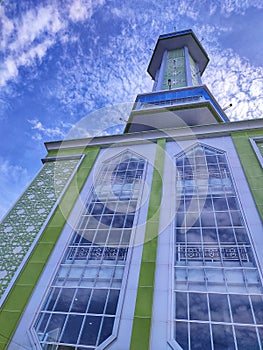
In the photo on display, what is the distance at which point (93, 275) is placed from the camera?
583 cm

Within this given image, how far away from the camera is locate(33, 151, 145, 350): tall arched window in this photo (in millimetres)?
4766

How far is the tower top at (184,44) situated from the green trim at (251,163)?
55.8 feet

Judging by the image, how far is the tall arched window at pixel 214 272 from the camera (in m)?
4.34

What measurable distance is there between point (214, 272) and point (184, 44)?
75.5ft

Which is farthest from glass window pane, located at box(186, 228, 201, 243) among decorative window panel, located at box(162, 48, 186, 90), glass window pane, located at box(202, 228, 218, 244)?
decorative window panel, located at box(162, 48, 186, 90)

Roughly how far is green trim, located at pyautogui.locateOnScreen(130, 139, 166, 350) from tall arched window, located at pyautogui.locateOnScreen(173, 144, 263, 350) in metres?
0.51

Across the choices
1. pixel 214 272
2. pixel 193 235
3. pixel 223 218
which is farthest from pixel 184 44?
pixel 214 272

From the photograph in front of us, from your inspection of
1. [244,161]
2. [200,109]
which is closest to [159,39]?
[200,109]

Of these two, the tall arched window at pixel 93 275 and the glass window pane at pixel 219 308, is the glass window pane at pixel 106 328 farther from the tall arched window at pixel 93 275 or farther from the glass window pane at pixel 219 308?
the glass window pane at pixel 219 308

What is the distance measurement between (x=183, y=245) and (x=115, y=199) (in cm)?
275

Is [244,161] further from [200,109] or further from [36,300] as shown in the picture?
[36,300]

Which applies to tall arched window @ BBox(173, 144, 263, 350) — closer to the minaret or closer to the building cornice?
the building cornice

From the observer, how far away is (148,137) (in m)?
10.3

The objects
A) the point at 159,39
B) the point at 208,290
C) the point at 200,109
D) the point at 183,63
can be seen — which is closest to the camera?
the point at 208,290
